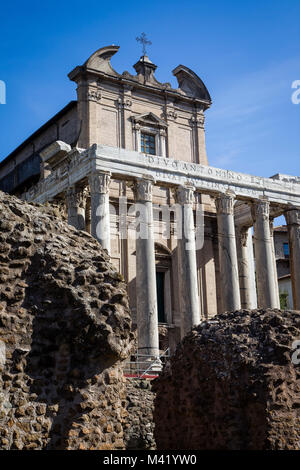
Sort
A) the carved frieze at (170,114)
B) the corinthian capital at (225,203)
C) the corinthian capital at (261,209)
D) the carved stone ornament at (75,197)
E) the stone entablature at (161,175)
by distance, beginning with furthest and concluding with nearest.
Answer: the carved frieze at (170,114)
the corinthian capital at (261,209)
the corinthian capital at (225,203)
the carved stone ornament at (75,197)
the stone entablature at (161,175)

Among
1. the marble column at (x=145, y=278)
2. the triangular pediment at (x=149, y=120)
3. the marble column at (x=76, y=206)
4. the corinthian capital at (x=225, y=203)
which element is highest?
the triangular pediment at (x=149, y=120)

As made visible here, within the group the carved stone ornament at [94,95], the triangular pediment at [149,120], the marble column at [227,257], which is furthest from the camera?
the triangular pediment at [149,120]

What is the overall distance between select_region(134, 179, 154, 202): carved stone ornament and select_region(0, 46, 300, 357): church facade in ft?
0.15

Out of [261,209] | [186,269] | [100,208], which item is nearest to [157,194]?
[261,209]

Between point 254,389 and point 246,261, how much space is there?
Answer: 26098 mm

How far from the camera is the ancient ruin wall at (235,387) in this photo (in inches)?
293

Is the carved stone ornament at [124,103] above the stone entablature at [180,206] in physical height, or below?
above

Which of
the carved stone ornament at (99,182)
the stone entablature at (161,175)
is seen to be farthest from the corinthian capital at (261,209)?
the carved stone ornament at (99,182)

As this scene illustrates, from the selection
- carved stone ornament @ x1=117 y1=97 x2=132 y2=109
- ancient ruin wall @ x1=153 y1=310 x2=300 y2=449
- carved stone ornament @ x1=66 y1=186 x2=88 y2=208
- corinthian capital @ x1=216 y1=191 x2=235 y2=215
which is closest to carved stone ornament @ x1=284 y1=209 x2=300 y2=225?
corinthian capital @ x1=216 y1=191 x2=235 y2=215

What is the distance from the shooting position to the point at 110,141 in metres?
31.4

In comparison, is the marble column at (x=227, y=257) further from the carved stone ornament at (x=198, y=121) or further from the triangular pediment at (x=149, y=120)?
the carved stone ornament at (x=198, y=121)

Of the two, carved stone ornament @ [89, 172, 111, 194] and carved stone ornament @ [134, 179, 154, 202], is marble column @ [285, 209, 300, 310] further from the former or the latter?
carved stone ornament @ [89, 172, 111, 194]

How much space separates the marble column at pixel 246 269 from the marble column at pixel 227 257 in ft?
16.7
